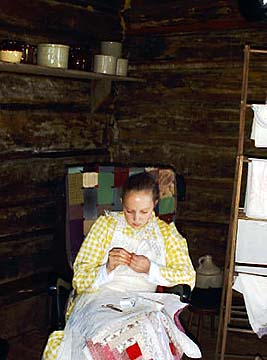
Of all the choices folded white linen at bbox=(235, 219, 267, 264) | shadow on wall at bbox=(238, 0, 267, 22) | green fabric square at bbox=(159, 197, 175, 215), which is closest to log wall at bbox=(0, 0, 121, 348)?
green fabric square at bbox=(159, 197, 175, 215)

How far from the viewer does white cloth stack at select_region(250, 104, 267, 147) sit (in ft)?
9.31

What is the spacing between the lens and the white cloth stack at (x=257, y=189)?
9.27ft

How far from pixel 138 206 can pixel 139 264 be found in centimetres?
25

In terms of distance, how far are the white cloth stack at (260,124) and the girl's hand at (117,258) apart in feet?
2.88

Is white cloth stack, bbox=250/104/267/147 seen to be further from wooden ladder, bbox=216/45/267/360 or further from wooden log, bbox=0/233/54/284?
wooden log, bbox=0/233/54/284

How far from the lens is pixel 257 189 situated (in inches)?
112

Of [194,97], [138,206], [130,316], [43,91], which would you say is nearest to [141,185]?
[138,206]

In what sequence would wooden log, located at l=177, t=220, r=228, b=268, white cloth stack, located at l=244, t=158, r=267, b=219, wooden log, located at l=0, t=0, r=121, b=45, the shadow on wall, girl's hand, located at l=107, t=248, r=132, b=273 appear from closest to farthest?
girl's hand, located at l=107, t=248, r=132, b=273 → the shadow on wall → white cloth stack, located at l=244, t=158, r=267, b=219 → wooden log, located at l=0, t=0, r=121, b=45 → wooden log, located at l=177, t=220, r=228, b=268

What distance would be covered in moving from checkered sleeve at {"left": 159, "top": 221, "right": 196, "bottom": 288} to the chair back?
9.9 inches

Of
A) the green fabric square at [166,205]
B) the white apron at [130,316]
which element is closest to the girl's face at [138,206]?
the white apron at [130,316]

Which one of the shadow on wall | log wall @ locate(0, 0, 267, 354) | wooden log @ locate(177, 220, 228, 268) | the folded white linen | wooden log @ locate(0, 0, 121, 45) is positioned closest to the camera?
the shadow on wall

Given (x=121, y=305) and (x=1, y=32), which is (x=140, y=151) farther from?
(x=121, y=305)

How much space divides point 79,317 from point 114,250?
1.04ft

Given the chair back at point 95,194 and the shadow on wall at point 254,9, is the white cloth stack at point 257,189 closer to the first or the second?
the chair back at point 95,194
